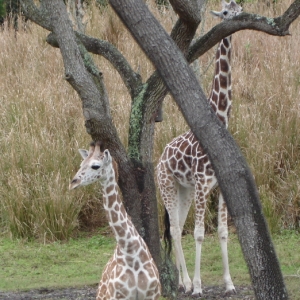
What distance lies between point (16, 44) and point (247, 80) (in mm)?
4902

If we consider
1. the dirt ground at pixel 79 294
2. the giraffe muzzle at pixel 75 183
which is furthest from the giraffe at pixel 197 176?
the giraffe muzzle at pixel 75 183

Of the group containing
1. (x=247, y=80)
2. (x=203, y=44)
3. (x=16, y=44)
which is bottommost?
(x=203, y=44)

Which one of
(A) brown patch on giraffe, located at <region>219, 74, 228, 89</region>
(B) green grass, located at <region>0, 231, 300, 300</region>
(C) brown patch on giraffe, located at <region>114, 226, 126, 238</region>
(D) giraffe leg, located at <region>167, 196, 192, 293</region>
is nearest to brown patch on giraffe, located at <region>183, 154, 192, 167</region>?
(D) giraffe leg, located at <region>167, 196, 192, 293</region>

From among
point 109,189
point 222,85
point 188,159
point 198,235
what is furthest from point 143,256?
point 222,85

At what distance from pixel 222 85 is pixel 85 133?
336 centimetres

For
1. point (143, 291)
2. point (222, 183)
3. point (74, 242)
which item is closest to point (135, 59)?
point (74, 242)

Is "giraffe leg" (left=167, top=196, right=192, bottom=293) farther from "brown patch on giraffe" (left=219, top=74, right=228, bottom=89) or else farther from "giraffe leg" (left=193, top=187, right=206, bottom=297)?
"brown patch on giraffe" (left=219, top=74, right=228, bottom=89)

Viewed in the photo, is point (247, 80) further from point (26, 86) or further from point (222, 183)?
point (222, 183)

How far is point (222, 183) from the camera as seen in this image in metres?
3.55

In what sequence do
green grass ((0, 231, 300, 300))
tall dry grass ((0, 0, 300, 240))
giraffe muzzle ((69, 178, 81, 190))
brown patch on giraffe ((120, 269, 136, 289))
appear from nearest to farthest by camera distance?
giraffe muzzle ((69, 178, 81, 190)) → brown patch on giraffe ((120, 269, 136, 289)) → green grass ((0, 231, 300, 300)) → tall dry grass ((0, 0, 300, 240))

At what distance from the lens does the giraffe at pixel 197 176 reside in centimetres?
656

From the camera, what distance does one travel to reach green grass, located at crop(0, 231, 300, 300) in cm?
703

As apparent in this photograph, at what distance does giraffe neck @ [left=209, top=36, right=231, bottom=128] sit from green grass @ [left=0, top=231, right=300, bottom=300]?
1655 millimetres

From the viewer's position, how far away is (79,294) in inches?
254
